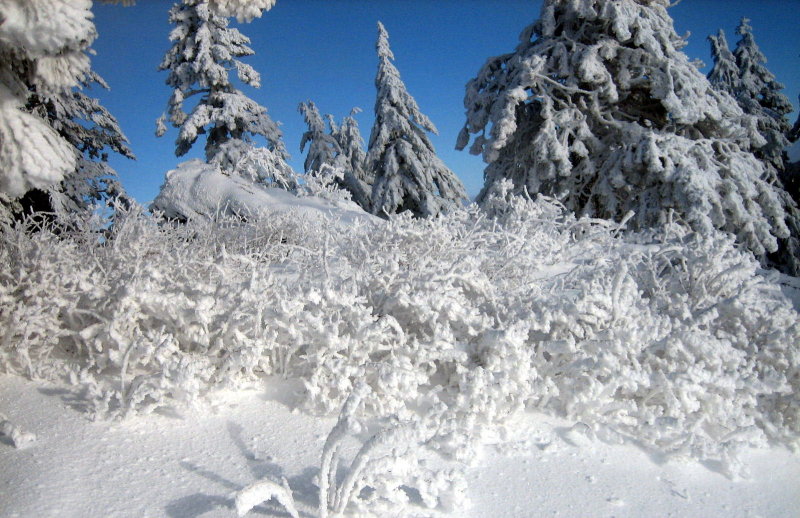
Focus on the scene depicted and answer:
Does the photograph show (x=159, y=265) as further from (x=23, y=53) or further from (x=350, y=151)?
(x=350, y=151)

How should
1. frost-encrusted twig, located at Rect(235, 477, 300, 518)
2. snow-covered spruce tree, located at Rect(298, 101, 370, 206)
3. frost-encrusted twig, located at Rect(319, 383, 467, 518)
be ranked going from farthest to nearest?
snow-covered spruce tree, located at Rect(298, 101, 370, 206), frost-encrusted twig, located at Rect(319, 383, 467, 518), frost-encrusted twig, located at Rect(235, 477, 300, 518)

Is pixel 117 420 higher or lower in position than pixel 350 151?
lower

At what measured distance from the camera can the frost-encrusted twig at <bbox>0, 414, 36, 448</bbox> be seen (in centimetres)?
230

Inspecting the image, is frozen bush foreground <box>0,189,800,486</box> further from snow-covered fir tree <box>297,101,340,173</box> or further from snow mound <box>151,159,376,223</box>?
snow-covered fir tree <box>297,101,340,173</box>

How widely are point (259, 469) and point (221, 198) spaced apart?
5596 millimetres

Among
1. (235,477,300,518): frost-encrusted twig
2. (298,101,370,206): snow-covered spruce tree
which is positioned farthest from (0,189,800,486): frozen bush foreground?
(298,101,370,206): snow-covered spruce tree

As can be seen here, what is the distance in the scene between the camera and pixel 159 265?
3.50 meters

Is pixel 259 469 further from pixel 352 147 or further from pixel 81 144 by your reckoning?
pixel 352 147

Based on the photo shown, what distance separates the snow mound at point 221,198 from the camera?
23.0 ft

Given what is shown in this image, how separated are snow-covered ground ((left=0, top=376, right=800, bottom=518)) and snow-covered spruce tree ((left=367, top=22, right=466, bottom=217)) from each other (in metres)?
13.5

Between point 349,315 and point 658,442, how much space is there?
202 cm

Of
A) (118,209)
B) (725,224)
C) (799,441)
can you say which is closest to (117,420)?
(118,209)

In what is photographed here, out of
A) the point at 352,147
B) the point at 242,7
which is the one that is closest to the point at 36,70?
the point at 242,7

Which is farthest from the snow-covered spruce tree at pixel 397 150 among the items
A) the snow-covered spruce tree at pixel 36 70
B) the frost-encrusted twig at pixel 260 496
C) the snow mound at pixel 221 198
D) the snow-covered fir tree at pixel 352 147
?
the frost-encrusted twig at pixel 260 496
